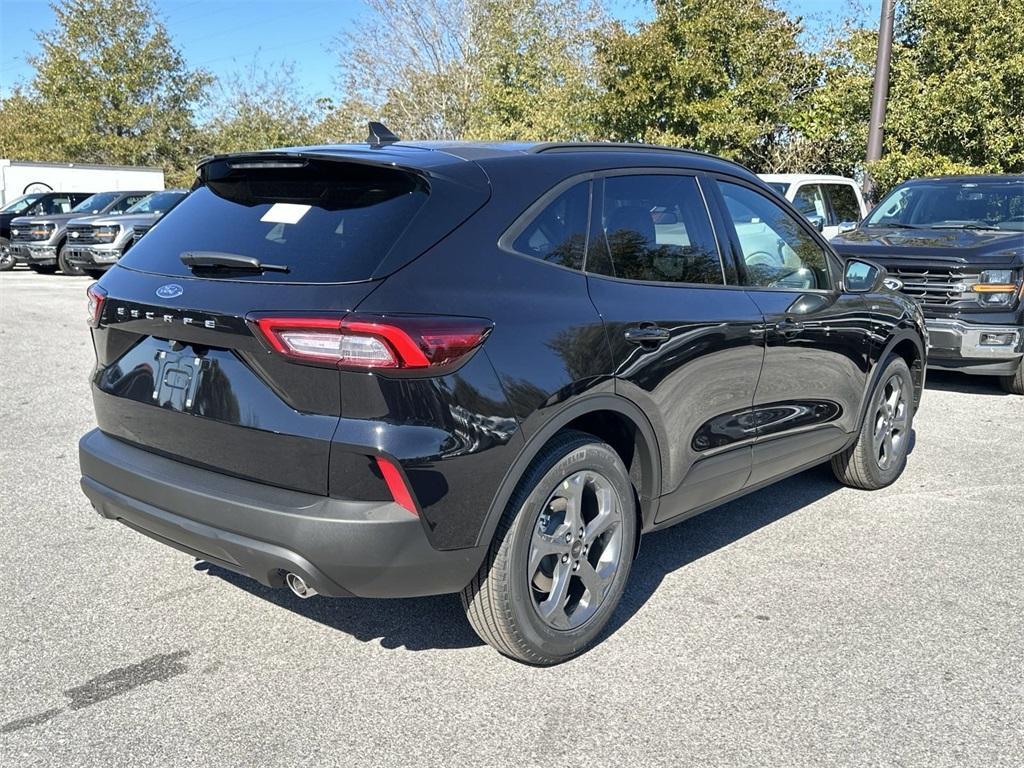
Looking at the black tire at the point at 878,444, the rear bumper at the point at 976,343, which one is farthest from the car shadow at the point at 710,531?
the rear bumper at the point at 976,343

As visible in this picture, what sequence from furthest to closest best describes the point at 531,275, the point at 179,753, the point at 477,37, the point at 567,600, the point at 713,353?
the point at 477,37 < the point at 713,353 < the point at 567,600 < the point at 531,275 < the point at 179,753

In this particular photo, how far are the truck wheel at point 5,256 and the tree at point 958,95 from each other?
17775 mm

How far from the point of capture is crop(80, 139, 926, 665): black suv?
282 cm

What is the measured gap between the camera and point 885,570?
434cm

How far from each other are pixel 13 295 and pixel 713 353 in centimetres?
1479

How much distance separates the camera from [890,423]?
18.3 feet

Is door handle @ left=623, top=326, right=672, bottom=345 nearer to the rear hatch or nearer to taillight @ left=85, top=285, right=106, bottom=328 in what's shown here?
the rear hatch

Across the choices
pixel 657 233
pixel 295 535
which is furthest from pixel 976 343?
pixel 295 535

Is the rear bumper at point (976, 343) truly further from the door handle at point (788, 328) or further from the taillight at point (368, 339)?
the taillight at point (368, 339)

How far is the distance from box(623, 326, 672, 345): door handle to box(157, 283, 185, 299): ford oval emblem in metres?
1.50

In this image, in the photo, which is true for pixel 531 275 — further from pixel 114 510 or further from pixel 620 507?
pixel 114 510

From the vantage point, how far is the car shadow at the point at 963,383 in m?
8.63

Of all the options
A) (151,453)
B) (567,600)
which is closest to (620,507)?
(567,600)

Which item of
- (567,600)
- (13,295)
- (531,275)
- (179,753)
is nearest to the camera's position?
(179,753)
